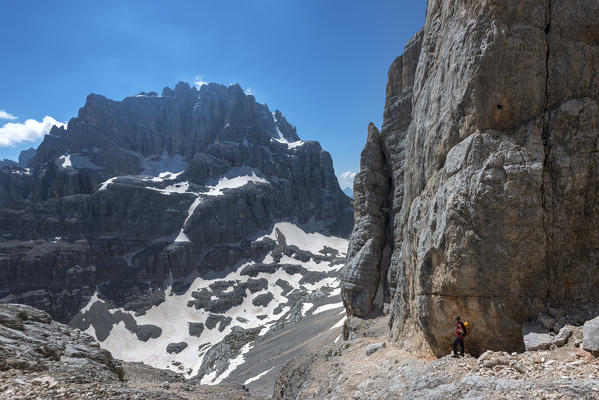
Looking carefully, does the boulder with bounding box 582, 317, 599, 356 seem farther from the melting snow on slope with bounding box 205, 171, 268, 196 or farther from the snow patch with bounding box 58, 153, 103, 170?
the snow patch with bounding box 58, 153, 103, 170

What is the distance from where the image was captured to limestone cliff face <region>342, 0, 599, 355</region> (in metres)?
10.9

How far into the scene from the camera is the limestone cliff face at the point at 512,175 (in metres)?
10.9

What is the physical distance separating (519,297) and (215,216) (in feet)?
427

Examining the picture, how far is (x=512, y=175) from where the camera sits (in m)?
11.5

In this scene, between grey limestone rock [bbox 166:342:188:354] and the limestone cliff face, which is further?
grey limestone rock [bbox 166:342:188:354]

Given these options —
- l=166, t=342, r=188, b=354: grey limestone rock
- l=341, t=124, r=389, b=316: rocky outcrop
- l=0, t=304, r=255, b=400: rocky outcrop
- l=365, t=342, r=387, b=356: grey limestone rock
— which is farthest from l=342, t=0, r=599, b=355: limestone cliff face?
l=166, t=342, r=188, b=354: grey limestone rock

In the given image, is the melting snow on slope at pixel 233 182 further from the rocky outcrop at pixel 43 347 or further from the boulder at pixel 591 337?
the boulder at pixel 591 337

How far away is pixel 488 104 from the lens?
12711 millimetres

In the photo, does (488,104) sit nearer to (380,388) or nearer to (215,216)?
(380,388)

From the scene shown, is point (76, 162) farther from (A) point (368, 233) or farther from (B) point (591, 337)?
(B) point (591, 337)

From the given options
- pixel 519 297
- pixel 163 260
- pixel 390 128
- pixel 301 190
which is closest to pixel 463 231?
pixel 519 297

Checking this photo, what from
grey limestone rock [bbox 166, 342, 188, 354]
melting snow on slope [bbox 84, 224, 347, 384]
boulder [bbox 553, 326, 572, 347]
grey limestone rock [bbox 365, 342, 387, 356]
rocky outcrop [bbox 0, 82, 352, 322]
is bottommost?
grey limestone rock [bbox 166, 342, 188, 354]

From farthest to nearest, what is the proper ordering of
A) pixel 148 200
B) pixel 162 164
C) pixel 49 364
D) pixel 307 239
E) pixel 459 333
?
pixel 162 164 < pixel 307 239 < pixel 148 200 < pixel 459 333 < pixel 49 364

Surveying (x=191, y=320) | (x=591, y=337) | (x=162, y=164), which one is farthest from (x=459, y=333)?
(x=162, y=164)
